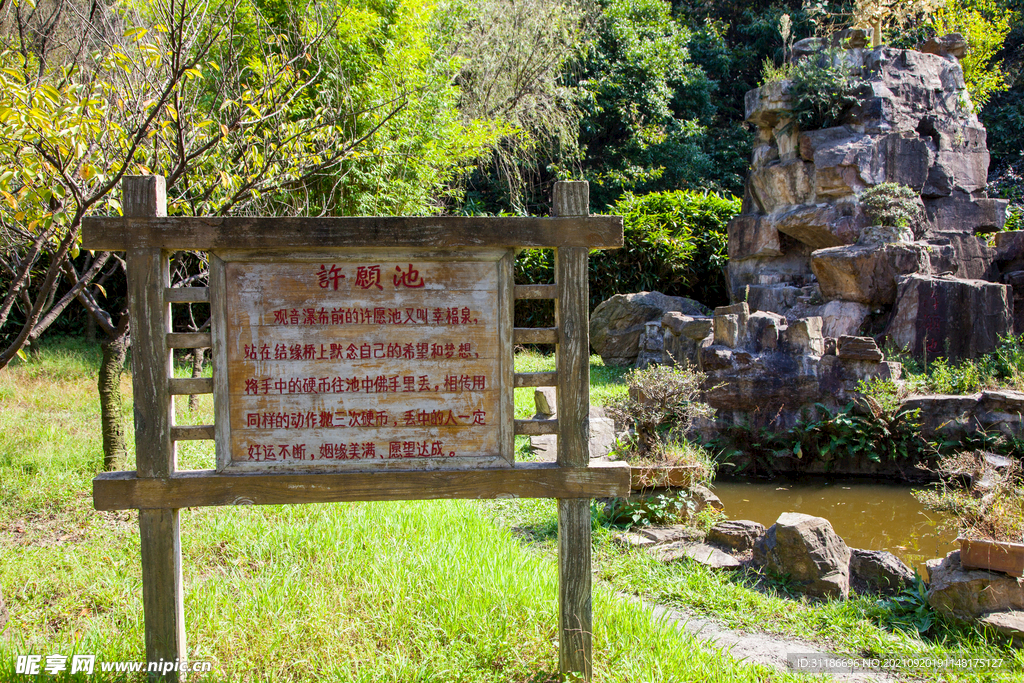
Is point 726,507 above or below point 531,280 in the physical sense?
below

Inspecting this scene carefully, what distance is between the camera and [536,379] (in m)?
2.56

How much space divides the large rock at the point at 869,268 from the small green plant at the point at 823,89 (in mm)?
2805

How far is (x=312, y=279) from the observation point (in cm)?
247

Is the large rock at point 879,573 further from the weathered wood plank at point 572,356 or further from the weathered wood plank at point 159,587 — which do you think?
the weathered wood plank at point 159,587

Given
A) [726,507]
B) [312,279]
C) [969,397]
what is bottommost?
[726,507]

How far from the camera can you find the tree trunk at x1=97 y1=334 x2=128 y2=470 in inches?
187

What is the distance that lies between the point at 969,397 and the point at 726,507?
2951 mm

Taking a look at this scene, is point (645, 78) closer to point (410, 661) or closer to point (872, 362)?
point (872, 362)

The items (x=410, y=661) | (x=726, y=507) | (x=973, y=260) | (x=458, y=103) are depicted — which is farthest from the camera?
(x=458, y=103)

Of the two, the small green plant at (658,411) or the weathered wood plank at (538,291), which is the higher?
the weathered wood plank at (538,291)

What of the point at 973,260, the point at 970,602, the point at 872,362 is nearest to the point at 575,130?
the point at 973,260

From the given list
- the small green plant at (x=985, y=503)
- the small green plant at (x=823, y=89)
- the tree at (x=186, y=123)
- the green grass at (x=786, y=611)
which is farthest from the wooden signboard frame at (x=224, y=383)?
the small green plant at (x=823, y=89)

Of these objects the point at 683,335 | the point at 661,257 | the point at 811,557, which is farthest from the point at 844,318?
the point at 811,557

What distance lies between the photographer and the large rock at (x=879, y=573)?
390 centimetres
